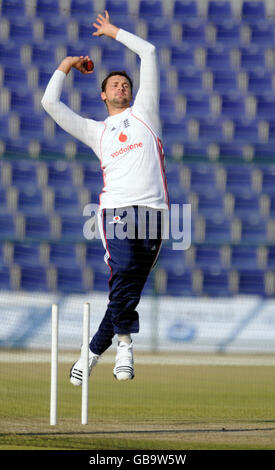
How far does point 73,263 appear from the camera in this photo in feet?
56.0

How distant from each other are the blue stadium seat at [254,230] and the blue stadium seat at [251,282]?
2.79 feet

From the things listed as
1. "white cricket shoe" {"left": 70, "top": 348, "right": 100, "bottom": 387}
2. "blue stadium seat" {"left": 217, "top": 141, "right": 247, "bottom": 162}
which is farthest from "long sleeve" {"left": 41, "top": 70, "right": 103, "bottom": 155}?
"blue stadium seat" {"left": 217, "top": 141, "right": 247, "bottom": 162}

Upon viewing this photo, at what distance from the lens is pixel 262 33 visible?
21812 millimetres

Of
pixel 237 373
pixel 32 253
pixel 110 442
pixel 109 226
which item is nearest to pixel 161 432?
pixel 110 442

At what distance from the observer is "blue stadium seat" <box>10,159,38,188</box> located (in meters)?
17.9

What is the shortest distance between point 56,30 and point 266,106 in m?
5.60

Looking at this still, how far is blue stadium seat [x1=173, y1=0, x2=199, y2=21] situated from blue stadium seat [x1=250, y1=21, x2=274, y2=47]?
1.52 metres

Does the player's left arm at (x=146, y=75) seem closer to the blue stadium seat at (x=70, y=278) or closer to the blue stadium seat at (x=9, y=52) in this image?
the blue stadium seat at (x=70, y=278)

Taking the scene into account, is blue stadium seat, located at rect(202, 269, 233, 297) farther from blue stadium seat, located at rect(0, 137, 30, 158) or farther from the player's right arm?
the player's right arm

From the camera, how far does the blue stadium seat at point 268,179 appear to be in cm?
1875

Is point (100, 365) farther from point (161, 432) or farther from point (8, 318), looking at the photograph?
point (161, 432)

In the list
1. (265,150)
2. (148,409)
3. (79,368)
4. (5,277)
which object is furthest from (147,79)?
(265,150)

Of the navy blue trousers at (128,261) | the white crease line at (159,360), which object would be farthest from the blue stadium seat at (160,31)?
the navy blue trousers at (128,261)

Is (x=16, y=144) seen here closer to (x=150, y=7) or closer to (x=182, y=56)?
(x=182, y=56)
